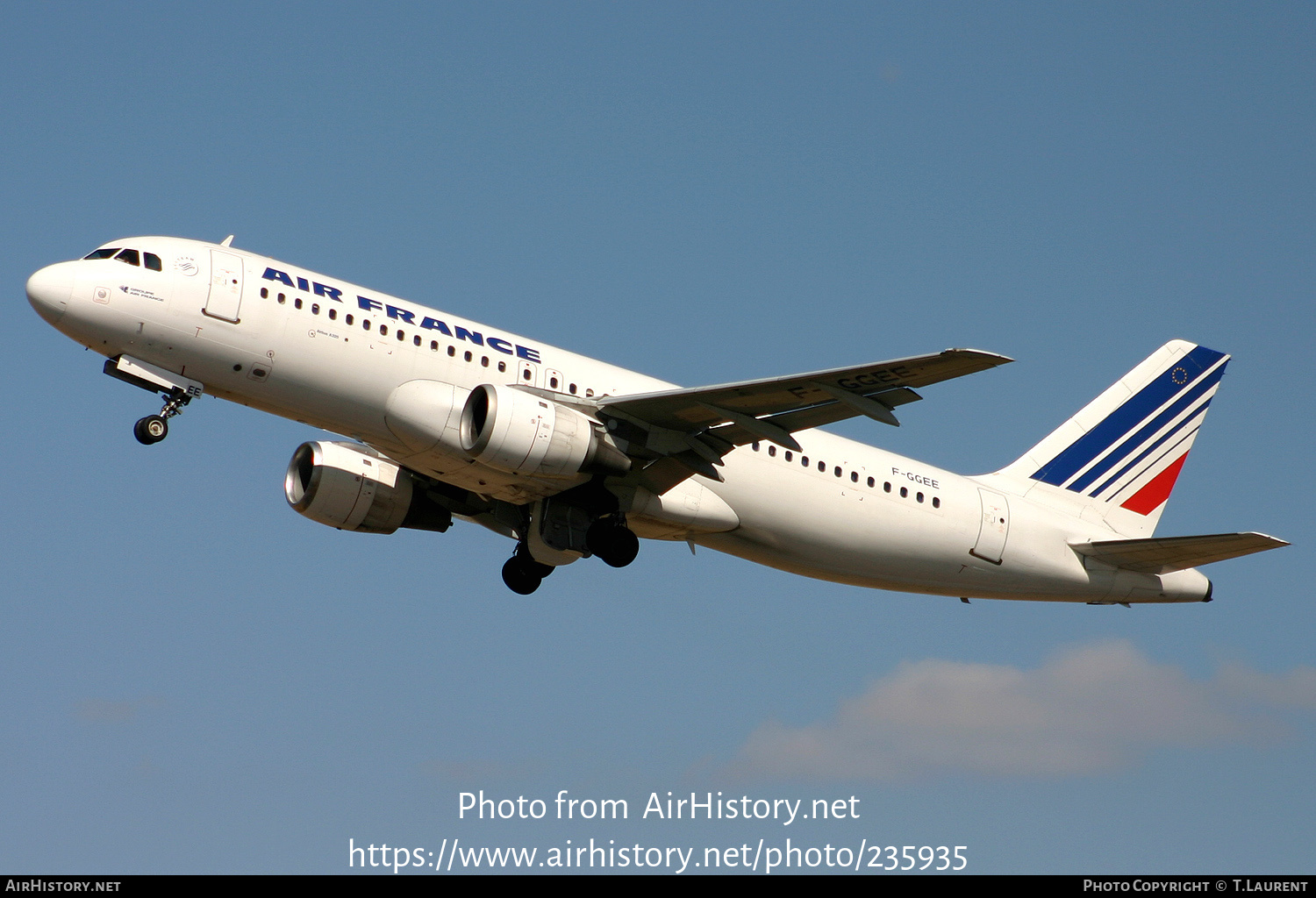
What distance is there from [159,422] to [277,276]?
3555 millimetres

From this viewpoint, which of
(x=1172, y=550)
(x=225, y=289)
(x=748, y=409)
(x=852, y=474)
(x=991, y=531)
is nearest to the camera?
(x=225, y=289)

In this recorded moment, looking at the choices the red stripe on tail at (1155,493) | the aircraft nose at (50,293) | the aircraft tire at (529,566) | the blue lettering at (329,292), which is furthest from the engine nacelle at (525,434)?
the red stripe on tail at (1155,493)

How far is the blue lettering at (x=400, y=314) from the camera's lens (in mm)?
30078

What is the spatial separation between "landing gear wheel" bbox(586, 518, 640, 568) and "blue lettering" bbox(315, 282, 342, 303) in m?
6.83

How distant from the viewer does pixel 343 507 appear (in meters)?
34.4

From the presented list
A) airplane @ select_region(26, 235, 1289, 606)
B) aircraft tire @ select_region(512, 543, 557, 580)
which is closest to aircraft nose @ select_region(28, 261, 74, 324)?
airplane @ select_region(26, 235, 1289, 606)

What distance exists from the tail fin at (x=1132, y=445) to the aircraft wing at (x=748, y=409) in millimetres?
9739

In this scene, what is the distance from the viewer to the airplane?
2895cm

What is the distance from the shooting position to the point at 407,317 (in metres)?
30.2

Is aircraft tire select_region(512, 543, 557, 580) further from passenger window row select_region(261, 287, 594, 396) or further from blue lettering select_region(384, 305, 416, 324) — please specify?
blue lettering select_region(384, 305, 416, 324)

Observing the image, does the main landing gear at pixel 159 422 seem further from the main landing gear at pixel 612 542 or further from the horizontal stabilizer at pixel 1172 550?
the horizontal stabilizer at pixel 1172 550

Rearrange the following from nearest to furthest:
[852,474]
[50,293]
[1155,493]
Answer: [50,293] → [852,474] → [1155,493]

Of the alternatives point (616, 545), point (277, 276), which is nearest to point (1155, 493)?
point (616, 545)

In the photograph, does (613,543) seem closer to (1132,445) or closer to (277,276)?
(277,276)
